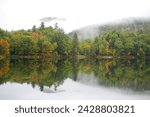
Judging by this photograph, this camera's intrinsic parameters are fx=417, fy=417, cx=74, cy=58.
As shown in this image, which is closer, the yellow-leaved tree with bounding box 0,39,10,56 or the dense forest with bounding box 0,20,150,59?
the yellow-leaved tree with bounding box 0,39,10,56

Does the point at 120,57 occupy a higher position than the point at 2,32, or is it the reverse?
the point at 2,32

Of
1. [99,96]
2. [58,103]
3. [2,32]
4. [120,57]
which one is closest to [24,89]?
[99,96]

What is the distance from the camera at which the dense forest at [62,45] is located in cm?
8025

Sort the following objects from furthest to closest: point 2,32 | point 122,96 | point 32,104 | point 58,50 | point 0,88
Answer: point 58,50 → point 2,32 → point 0,88 → point 122,96 → point 32,104

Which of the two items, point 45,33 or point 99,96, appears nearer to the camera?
point 99,96

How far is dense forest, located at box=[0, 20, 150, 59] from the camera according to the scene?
80.2 m

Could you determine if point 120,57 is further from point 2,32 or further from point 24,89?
point 24,89

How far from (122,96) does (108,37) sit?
86.4m

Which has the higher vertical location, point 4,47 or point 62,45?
point 4,47

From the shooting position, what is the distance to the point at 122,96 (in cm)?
2512

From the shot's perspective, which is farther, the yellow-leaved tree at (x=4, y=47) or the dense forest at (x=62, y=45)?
the dense forest at (x=62, y=45)

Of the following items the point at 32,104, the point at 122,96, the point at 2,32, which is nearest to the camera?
the point at 32,104

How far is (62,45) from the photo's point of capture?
9375cm

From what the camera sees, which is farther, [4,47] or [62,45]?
[62,45]
